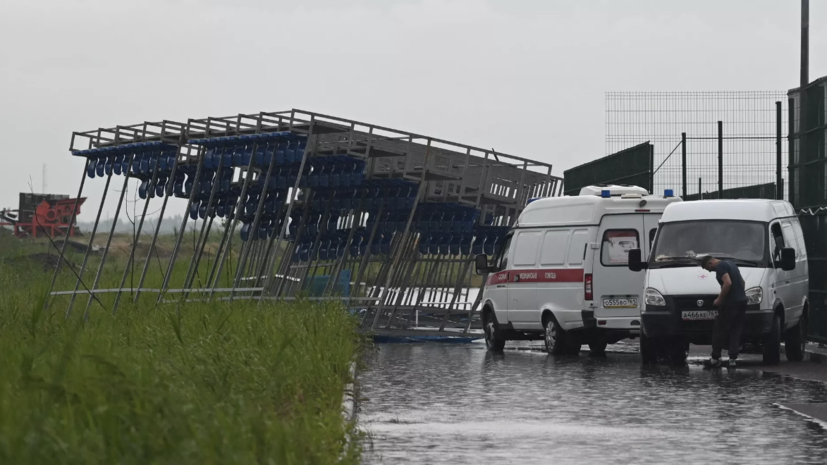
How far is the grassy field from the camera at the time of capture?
304 inches

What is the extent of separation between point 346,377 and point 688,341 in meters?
7.86

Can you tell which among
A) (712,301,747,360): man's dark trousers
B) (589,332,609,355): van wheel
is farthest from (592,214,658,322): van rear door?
(712,301,747,360): man's dark trousers

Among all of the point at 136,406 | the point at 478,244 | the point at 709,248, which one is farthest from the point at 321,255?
the point at 136,406

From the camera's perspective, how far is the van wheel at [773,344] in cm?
2118

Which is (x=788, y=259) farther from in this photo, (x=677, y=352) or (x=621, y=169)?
(x=621, y=169)

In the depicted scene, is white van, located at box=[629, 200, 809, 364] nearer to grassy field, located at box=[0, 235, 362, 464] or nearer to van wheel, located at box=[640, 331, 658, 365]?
van wheel, located at box=[640, 331, 658, 365]

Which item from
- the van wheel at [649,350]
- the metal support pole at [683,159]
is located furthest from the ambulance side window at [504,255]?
the metal support pole at [683,159]

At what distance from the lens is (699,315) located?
69.5 feet

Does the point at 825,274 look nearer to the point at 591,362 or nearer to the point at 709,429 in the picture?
the point at 591,362

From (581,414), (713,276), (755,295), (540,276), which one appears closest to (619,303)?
(540,276)

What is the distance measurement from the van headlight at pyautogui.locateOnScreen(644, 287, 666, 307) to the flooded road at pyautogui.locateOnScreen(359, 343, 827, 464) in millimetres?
871

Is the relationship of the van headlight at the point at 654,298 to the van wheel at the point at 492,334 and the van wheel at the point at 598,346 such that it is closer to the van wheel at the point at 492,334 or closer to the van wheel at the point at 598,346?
the van wheel at the point at 598,346

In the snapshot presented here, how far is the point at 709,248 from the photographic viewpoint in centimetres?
2188

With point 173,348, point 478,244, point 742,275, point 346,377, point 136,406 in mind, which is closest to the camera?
point 136,406
